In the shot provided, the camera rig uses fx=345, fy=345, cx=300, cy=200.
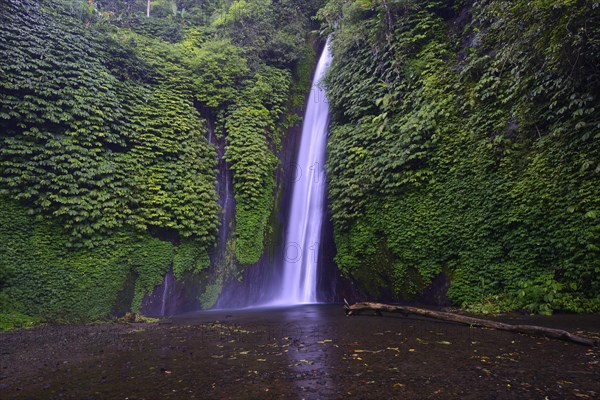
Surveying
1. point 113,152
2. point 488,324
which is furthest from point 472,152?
point 113,152

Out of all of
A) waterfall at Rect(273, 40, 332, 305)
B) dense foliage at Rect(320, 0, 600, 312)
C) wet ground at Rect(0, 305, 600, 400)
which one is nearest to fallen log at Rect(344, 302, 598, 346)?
wet ground at Rect(0, 305, 600, 400)

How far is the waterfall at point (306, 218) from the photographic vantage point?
1192cm

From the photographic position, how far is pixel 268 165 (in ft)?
39.6

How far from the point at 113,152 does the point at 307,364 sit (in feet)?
28.8

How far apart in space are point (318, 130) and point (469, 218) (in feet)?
24.2

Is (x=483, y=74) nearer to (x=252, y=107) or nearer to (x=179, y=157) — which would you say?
(x=252, y=107)

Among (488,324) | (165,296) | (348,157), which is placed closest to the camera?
(488,324)

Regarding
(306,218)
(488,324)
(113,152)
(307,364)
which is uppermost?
(113,152)

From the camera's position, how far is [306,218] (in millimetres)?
12594

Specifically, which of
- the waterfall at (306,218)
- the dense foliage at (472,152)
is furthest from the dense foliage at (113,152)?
the dense foliage at (472,152)

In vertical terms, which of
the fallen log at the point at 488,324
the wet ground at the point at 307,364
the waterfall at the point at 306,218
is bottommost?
the wet ground at the point at 307,364

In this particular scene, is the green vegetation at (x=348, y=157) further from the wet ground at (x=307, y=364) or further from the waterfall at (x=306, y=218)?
the wet ground at (x=307, y=364)

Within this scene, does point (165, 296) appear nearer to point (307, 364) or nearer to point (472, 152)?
point (307, 364)

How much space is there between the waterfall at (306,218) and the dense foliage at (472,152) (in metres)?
1.22
